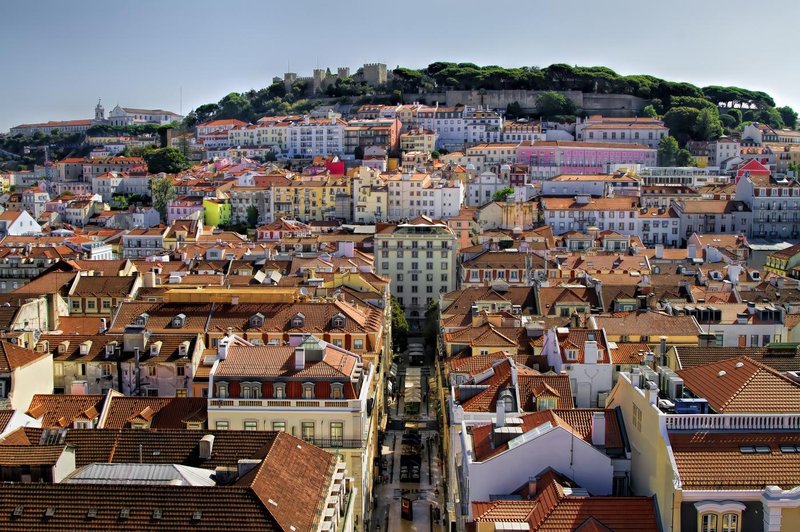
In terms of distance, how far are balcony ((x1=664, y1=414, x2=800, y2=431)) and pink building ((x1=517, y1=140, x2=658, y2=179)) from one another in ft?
351

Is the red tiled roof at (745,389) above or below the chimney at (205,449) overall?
above

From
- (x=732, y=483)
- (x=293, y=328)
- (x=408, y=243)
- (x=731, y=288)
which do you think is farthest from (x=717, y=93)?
(x=732, y=483)

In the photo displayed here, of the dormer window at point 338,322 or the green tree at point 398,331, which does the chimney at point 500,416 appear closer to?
the dormer window at point 338,322

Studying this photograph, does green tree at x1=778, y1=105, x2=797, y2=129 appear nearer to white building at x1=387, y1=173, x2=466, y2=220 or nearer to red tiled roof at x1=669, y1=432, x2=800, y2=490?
white building at x1=387, y1=173, x2=466, y2=220

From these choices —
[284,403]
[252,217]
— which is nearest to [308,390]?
[284,403]

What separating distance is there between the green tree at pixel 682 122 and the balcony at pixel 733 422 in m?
132

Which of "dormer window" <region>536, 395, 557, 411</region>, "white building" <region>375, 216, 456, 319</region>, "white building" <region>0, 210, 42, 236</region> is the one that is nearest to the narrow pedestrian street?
"dormer window" <region>536, 395, 557, 411</region>

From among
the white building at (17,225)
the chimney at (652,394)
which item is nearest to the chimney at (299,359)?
the chimney at (652,394)

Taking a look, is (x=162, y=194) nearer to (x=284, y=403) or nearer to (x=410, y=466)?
(x=410, y=466)

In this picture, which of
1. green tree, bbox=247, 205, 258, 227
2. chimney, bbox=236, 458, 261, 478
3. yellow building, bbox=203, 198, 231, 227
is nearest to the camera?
chimney, bbox=236, 458, 261, 478

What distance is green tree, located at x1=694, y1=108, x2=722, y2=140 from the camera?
5768 inches

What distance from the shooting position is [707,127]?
147 meters

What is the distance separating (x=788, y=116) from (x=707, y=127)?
131 ft

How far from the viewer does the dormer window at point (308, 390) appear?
33688 mm
